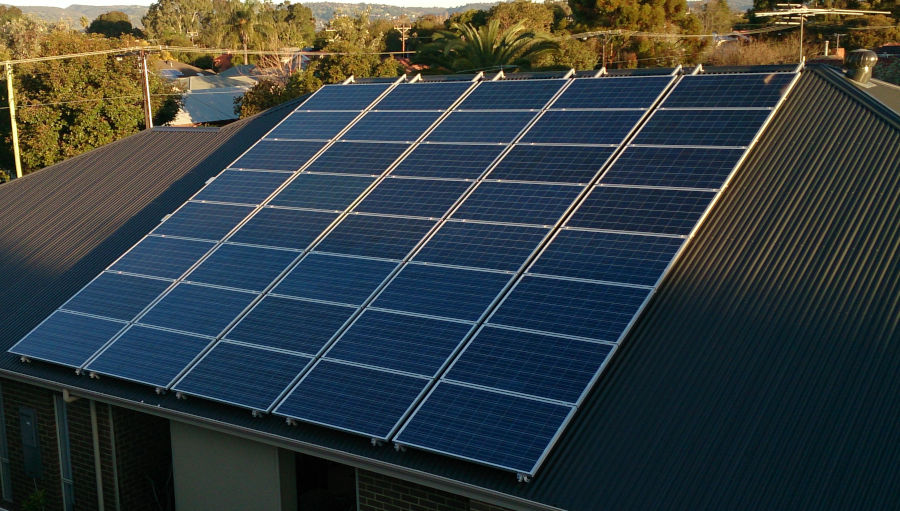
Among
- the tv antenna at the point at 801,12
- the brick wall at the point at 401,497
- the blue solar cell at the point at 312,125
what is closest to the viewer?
the brick wall at the point at 401,497

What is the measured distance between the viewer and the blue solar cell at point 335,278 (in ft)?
53.5

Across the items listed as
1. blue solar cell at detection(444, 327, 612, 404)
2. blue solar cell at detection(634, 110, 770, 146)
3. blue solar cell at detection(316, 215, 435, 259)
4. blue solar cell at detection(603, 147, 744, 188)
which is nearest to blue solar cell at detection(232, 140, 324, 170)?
blue solar cell at detection(316, 215, 435, 259)

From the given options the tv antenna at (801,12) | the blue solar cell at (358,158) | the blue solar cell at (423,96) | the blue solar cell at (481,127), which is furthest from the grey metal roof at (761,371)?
the tv antenna at (801,12)

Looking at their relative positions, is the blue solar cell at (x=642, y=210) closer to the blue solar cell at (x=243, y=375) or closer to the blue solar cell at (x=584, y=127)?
the blue solar cell at (x=584, y=127)

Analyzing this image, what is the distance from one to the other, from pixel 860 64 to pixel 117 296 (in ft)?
50.7

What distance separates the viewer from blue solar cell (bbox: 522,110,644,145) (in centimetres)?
1808

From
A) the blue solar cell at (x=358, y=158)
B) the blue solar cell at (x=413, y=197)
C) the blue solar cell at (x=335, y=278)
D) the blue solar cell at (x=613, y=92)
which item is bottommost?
the blue solar cell at (x=335, y=278)

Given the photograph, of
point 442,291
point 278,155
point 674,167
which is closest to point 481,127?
point 674,167

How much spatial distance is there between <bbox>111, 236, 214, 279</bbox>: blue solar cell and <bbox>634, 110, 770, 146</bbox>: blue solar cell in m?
9.16

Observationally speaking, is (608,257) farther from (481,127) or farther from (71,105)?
(71,105)

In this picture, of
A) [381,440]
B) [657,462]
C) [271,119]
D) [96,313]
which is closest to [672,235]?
[657,462]

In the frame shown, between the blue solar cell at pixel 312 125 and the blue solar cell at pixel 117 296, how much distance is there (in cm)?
565

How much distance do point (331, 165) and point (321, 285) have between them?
15.5 feet

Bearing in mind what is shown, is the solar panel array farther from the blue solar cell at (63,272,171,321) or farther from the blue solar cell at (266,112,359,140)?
the blue solar cell at (266,112,359,140)
